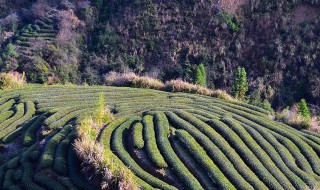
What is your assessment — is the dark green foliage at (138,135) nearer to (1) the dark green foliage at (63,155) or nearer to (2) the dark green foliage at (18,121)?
(1) the dark green foliage at (63,155)

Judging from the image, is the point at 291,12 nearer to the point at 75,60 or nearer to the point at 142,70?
the point at 142,70

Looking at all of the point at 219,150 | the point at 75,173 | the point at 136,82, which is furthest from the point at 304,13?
the point at 75,173

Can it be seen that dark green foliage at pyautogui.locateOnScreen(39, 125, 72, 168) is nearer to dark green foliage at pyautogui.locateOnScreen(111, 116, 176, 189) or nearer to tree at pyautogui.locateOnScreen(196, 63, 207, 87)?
dark green foliage at pyautogui.locateOnScreen(111, 116, 176, 189)

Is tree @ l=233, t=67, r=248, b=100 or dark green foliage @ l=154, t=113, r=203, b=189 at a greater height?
dark green foliage @ l=154, t=113, r=203, b=189

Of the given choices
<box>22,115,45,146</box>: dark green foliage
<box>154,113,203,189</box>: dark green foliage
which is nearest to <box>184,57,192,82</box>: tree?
<box>154,113,203,189</box>: dark green foliage

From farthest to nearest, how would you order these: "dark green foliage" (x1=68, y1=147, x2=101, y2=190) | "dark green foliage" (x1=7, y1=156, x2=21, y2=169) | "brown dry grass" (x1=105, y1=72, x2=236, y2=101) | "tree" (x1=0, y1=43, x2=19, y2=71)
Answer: "tree" (x1=0, y1=43, x2=19, y2=71), "brown dry grass" (x1=105, y1=72, x2=236, y2=101), "dark green foliage" (x1=7, y1=156, x2=21, y2=169), "dark green foliage" (x1=68, y1=147, x2=101, y2=190)

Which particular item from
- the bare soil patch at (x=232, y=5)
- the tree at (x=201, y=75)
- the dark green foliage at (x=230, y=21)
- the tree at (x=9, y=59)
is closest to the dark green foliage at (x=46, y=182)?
the tree at (x=201, y=75)
